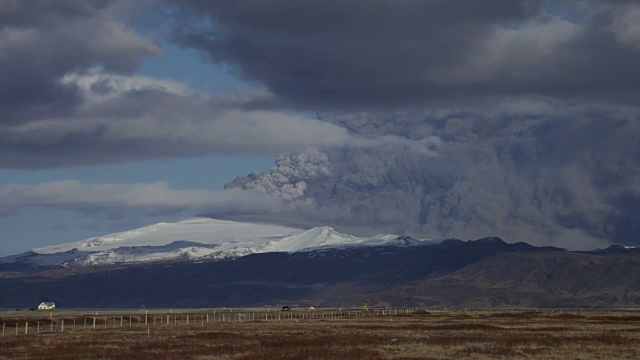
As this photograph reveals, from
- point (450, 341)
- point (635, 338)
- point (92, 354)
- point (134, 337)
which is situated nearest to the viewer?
point (92, 354)

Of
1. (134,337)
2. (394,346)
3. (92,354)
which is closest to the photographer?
(92,354)

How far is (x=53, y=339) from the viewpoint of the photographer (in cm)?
9812

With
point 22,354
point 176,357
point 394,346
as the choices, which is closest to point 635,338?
point 394,346

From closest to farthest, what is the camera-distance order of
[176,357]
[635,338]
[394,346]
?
1. [176,357]
2. [394,346]
3. [635,338]

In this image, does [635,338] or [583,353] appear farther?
[635,338]

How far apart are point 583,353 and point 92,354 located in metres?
37.6

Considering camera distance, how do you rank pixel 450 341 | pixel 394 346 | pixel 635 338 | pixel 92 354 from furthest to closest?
pixel 635 338 → pixel 450 341 → pixel 394 346 → pixel 92 354

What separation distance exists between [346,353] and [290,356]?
4789 millimetres

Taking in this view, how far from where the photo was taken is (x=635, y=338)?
94.8 m

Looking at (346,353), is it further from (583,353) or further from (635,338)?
(635,338)

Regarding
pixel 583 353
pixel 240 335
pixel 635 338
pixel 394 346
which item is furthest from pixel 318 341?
pixel 635 338

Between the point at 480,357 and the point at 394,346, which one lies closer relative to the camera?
the point at 480,357

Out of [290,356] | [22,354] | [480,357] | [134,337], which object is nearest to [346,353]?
[290,356]

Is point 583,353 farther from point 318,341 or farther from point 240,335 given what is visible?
point 240,335
